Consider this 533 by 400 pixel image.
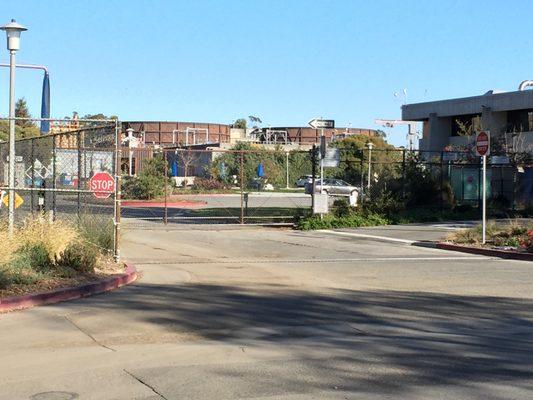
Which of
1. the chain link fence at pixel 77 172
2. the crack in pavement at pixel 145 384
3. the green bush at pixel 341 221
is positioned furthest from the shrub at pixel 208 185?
the crack in pavement at pixel 145 384

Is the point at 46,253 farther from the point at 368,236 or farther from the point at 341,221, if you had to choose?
the point at 341,221

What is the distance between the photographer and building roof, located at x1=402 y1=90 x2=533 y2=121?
44.8 meters

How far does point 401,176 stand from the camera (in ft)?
97.9

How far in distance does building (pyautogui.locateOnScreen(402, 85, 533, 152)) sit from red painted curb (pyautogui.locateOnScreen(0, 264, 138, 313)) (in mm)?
31211

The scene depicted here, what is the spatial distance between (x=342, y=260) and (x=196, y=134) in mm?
103547

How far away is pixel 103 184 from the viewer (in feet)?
43.3

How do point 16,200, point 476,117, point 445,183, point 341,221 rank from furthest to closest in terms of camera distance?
1. point 476,117
2. point 445,183
3. point 341,221
4. point 16,200

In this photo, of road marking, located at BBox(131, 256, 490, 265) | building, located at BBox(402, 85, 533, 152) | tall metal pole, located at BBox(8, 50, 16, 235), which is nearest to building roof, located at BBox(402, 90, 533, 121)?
building, located at BBox(402, 85, 533, 152)

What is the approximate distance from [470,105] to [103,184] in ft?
133

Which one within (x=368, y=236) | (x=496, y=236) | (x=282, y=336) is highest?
(x=496, y=236)

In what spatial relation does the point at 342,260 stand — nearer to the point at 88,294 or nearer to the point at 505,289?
the point at 505,289

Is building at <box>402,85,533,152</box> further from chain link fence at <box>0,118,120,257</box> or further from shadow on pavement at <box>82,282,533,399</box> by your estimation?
shadow on pavement at <box>82,282,533,399</box>

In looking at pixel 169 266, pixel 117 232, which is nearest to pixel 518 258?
pixel 169 266

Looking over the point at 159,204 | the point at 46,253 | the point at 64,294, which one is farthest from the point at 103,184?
the point at 159,204
